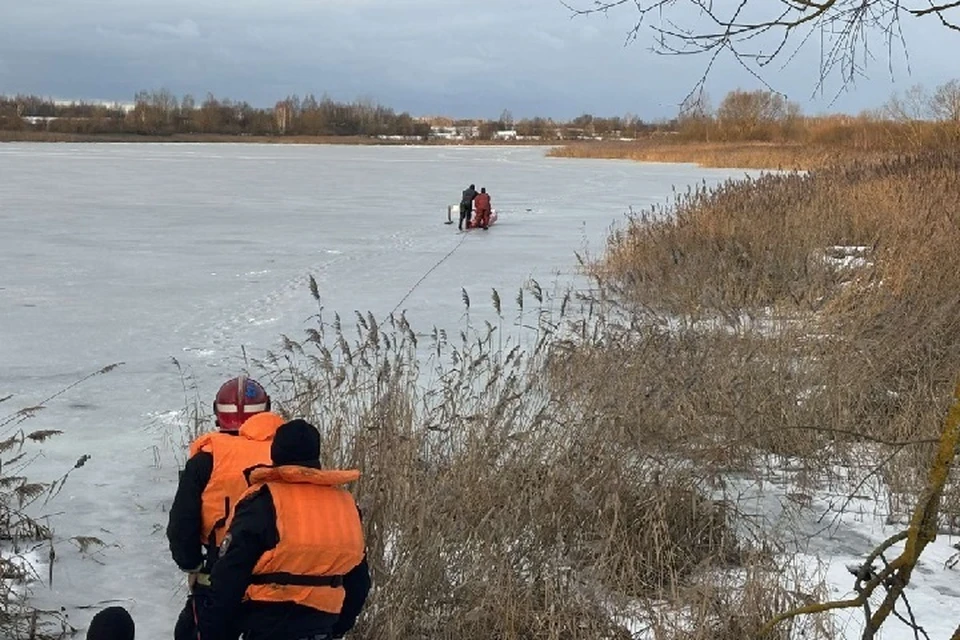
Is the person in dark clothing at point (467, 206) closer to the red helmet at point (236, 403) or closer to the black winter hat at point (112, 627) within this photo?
the red helmet at point (236, 403)

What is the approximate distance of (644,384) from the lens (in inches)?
206

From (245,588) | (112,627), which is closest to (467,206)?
(245,588)

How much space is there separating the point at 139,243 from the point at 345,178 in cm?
1748

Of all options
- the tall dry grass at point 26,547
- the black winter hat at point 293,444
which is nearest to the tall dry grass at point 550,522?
the black winter hat at point 293,444

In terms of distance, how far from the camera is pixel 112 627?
1761 millimetres

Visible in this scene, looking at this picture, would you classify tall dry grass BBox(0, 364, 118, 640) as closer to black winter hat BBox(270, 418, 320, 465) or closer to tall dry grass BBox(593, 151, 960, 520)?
black winter hat BBox(270, 418, 320, 465)

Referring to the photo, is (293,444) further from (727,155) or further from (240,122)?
(240,122)

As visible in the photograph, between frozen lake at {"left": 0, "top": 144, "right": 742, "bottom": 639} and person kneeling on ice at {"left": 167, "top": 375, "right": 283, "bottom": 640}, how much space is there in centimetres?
78

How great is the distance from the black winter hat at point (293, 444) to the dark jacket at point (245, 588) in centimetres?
11

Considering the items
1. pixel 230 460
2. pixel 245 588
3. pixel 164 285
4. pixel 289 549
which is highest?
pixel 230 460

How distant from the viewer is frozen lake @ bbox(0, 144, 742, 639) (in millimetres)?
4547

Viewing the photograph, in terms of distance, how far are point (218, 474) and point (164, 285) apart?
837 cm

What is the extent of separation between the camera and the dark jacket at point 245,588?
2.54m

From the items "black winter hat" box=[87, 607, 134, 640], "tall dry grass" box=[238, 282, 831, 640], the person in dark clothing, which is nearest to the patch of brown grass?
the person in dark clothing
